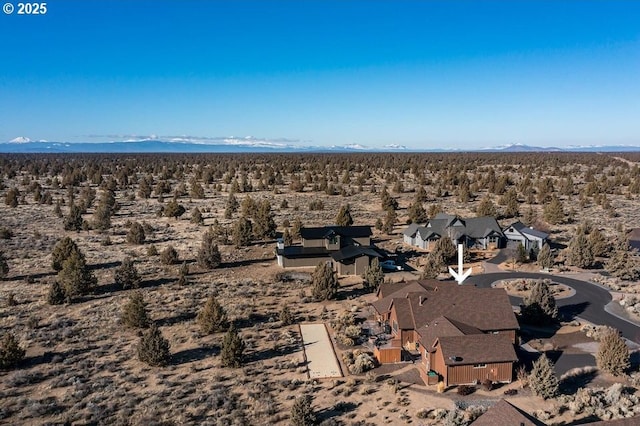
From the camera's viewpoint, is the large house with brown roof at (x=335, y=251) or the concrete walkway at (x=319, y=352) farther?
the large house with brown roof at (x=335, y=251)

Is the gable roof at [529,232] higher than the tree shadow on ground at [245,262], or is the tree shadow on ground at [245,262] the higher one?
the gable roof at [529,232]

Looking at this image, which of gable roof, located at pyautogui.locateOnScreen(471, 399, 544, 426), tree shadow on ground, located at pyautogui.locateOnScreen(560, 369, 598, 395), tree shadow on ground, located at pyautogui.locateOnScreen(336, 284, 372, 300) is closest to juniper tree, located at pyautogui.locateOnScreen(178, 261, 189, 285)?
tree shadow on ground, located at pyautogui.locateOnScreen(336, 284, 372, 300)

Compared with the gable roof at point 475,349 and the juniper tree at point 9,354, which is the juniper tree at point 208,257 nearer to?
the juniper tree at point 9,354

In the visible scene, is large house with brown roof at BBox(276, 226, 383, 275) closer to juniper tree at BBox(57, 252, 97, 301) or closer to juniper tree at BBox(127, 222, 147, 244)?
juniper tree at BBox(57, 252, 97, 301)

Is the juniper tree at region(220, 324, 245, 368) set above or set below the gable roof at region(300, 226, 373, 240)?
below

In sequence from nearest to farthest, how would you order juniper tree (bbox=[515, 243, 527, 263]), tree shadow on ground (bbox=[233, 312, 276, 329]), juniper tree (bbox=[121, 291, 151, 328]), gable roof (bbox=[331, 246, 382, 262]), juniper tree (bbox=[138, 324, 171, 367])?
juniper tree (bbox=[138, 324, 171, 367]) < juniper tree (bbox=[121, 291, 151, 328]) < tree shadow on ground (bbox=[233, 312, 276, 329]) < gable roof (bbox=[331, 246, 382, 262]) < juniper tree (bbox=[515, 243, 527, 263])

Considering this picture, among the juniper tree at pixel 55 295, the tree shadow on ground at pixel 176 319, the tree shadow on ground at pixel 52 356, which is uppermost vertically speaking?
the juniper tree at pixel 55 295

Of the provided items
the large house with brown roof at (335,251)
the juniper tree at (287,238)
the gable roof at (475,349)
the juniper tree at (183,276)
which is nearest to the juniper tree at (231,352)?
the gable roof at (475,349)
